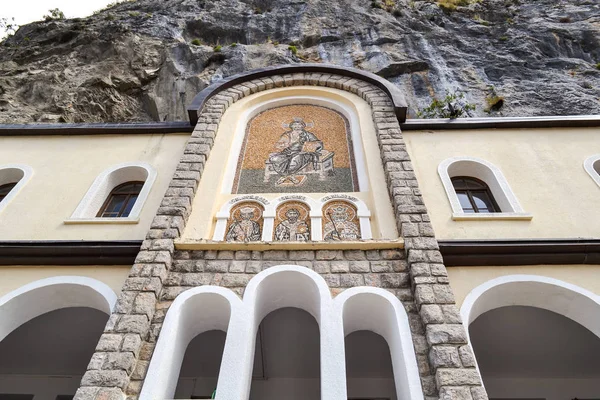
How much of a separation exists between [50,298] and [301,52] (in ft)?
44.0

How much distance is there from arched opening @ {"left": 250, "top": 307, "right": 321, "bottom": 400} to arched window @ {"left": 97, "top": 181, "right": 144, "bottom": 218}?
3.00m

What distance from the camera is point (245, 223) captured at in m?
5.41

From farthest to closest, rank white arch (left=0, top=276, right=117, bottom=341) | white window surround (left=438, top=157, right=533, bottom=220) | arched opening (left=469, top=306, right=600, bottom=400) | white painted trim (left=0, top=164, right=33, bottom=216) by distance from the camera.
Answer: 1. white painted trim (left=0, top=164, right=33, bottom=216)
2. arched opening (left=469, top=306, right=600, bottom=400)
3. white window surround (left=438, top=157, right=533, bottom=220)
4. white arch (left=0, top=276, right=117, bottom=341)

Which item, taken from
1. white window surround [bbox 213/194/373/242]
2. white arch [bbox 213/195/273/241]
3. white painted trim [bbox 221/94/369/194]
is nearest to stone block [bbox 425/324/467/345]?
white window surround [bbox 213/194/373/242]

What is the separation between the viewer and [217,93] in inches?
306

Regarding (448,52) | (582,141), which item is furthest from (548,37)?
(582,141)

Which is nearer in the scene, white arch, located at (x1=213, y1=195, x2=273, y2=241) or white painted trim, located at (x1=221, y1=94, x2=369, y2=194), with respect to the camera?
white arch, located at (x1=213, y1=195, x2=273, y2=241)

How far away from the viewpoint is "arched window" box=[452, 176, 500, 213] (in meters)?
5.98

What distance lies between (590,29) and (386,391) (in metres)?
16.9

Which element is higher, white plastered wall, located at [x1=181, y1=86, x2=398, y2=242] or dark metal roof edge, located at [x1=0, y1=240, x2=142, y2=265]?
white plastered wall, located at [x1=181, y1=86, x2=398, y2=242]

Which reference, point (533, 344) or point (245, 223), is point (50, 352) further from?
point (533, 344)

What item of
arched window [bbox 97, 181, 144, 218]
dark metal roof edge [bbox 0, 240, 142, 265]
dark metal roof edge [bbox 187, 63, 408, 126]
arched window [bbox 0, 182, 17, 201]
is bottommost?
dark metal roof edge [bbox 0, 240, 142, 265]

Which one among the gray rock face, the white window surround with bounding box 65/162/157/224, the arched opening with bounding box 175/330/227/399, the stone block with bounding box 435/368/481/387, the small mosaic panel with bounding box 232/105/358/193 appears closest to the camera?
the stone block with bounding box 435/368/481/387

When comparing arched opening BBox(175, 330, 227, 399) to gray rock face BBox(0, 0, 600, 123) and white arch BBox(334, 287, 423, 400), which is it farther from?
gray rock face BBox(0, 0, 600, 123)
